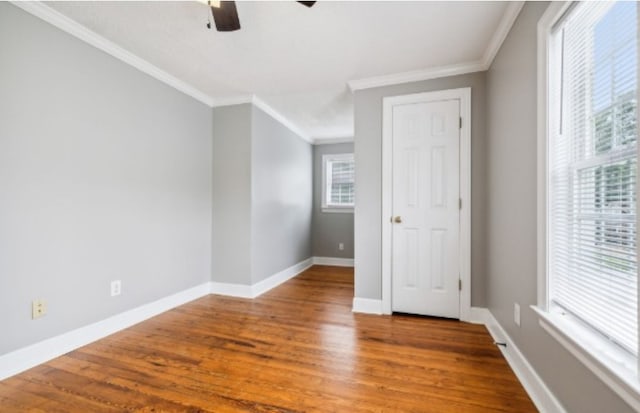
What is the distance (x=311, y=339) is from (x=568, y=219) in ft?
6.13

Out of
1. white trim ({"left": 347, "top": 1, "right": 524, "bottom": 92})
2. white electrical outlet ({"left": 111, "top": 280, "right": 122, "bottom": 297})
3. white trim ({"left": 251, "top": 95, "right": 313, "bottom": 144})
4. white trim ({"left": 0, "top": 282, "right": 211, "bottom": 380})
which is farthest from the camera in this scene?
white trim ({"left": 251, "top": 95, "right": 313, "bottom": 144})

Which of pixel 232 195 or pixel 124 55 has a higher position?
pixel 124 55

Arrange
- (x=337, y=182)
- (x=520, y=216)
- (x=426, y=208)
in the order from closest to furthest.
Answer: (x=520, y=216) < (x=426, y=208) < (x=337, y=182)

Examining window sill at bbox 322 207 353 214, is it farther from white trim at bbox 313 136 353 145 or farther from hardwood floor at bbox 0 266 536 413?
hardwood floor at bbox 0 266 536 413

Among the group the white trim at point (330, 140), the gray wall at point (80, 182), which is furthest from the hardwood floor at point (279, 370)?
the white trim at point (330, 140)

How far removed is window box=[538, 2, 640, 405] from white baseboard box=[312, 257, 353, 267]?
12.6 ft

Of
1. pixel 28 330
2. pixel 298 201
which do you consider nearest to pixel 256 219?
pixel 298 201

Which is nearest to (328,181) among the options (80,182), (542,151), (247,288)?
(247,288)

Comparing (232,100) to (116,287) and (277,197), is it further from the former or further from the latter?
(116,287)

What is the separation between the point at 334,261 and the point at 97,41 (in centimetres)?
439

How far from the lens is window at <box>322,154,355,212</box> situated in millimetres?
5402

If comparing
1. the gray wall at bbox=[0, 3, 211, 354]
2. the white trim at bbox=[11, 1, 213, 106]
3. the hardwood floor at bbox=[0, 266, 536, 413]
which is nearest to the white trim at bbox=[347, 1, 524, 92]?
the white trim at bbox=[11, 1, 213, 106]

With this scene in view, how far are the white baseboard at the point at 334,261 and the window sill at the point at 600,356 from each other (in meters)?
3.95

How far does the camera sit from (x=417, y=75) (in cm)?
276
